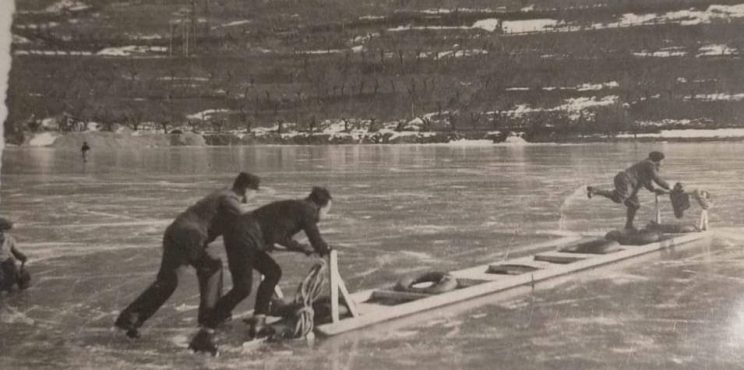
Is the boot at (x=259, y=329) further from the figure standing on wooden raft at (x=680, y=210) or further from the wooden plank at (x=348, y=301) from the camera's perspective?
the figure standing on wooden raft at (x=680, y=210)

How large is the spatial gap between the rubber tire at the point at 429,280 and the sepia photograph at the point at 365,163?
0.05ft

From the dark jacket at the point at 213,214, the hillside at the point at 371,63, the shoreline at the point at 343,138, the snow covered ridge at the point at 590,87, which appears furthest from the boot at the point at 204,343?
the snow covered ridge at the point at 590,87

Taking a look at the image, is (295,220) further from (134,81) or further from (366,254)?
(134,81)

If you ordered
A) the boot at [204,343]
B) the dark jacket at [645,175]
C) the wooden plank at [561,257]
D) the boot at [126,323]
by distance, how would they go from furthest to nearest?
1. the dark jacket at [645,175]
2. the wooden plank at [561,257]
3. the boot at [126,323]
4. the boot at [204,343]

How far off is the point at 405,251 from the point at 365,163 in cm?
165

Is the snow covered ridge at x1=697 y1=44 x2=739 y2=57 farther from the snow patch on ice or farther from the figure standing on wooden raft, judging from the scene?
the snow patch on ice

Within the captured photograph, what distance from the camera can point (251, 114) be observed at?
254 inches

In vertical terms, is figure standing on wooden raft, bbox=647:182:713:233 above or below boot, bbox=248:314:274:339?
above

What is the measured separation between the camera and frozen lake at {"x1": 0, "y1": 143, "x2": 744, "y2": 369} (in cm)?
404

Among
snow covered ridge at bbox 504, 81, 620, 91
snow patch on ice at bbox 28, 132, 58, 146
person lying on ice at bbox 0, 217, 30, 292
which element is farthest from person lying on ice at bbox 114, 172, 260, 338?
snow covered ridge at bbox 504, 81, 620, 91

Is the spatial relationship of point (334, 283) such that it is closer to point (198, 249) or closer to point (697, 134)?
point (198, 249)

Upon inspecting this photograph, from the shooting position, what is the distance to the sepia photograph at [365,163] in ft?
14.1

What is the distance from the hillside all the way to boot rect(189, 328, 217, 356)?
276cm

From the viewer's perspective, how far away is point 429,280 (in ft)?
16.9
